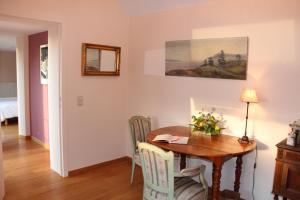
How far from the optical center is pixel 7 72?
8.38 metres

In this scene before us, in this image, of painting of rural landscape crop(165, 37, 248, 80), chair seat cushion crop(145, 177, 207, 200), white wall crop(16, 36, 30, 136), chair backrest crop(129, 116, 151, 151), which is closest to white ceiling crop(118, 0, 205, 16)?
painting of rural landscape crop(165, 37, 248, 80)

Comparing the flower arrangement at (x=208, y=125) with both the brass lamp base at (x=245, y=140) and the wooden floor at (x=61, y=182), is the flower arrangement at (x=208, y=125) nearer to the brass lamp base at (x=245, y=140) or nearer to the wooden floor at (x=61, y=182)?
the brass lamp base at (x=245, y=140)

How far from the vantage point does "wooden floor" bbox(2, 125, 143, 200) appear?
10.1 feet

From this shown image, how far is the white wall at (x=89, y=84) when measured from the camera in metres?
3.29

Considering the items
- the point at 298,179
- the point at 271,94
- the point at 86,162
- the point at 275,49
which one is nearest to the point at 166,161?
the point at 298,179

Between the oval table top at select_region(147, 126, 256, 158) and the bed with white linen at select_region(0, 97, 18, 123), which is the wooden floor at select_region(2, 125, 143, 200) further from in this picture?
the bed with white linen at select_region(0, 97, 18, 123)

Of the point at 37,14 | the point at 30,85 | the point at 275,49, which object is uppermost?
the point at 37,14

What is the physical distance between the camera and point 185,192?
7.24 feet

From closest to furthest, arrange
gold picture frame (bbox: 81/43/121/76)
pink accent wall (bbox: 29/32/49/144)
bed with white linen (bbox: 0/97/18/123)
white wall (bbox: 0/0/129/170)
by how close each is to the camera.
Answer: white wall (bbox: 0/0/129/170) → gold picture frame (bbox: 81/43/121/76) → pink accent wall (bbox: 29/32/49/144) → bed with white linen (bbox: 0/97/18/123)

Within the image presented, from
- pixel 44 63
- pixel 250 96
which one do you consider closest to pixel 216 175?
pixel 250 96

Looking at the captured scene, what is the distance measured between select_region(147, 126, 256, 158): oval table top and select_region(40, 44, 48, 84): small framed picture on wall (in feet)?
8.94

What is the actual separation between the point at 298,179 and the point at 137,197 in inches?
68.3

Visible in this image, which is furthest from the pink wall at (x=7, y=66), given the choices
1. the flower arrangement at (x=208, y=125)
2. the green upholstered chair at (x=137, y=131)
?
the flower arrangement at (x=208, y=125)

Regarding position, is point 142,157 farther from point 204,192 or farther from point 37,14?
point 37,14
